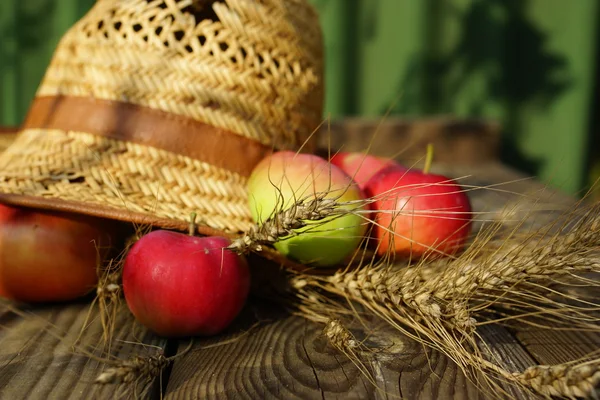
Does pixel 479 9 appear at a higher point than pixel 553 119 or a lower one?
higher

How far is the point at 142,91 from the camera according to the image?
1097 mm

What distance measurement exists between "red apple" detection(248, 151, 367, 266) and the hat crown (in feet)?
0.36

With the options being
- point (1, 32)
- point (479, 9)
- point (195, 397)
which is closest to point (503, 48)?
A: point (479, 9)

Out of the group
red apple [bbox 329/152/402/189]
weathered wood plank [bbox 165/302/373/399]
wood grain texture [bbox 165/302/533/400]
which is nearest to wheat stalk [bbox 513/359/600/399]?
wood grain texture [bbox 165/302/533/400]

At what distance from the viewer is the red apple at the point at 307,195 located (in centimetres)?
100

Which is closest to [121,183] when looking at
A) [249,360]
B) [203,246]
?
[203,246]

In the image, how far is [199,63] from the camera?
1.11 m

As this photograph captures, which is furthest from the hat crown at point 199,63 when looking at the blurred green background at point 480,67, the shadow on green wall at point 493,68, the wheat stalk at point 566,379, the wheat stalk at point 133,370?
the shadow on green wall at point 493,68

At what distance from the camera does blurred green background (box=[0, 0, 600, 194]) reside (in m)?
2.91

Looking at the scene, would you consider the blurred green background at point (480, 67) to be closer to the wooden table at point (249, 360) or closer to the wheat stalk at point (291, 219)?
the wooden table at point (249, 360)

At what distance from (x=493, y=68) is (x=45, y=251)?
248cm

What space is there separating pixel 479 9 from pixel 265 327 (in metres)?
2.41

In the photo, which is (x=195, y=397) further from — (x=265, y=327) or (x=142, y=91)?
(x=142, y=91)

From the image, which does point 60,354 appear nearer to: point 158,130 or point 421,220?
point 158,130
